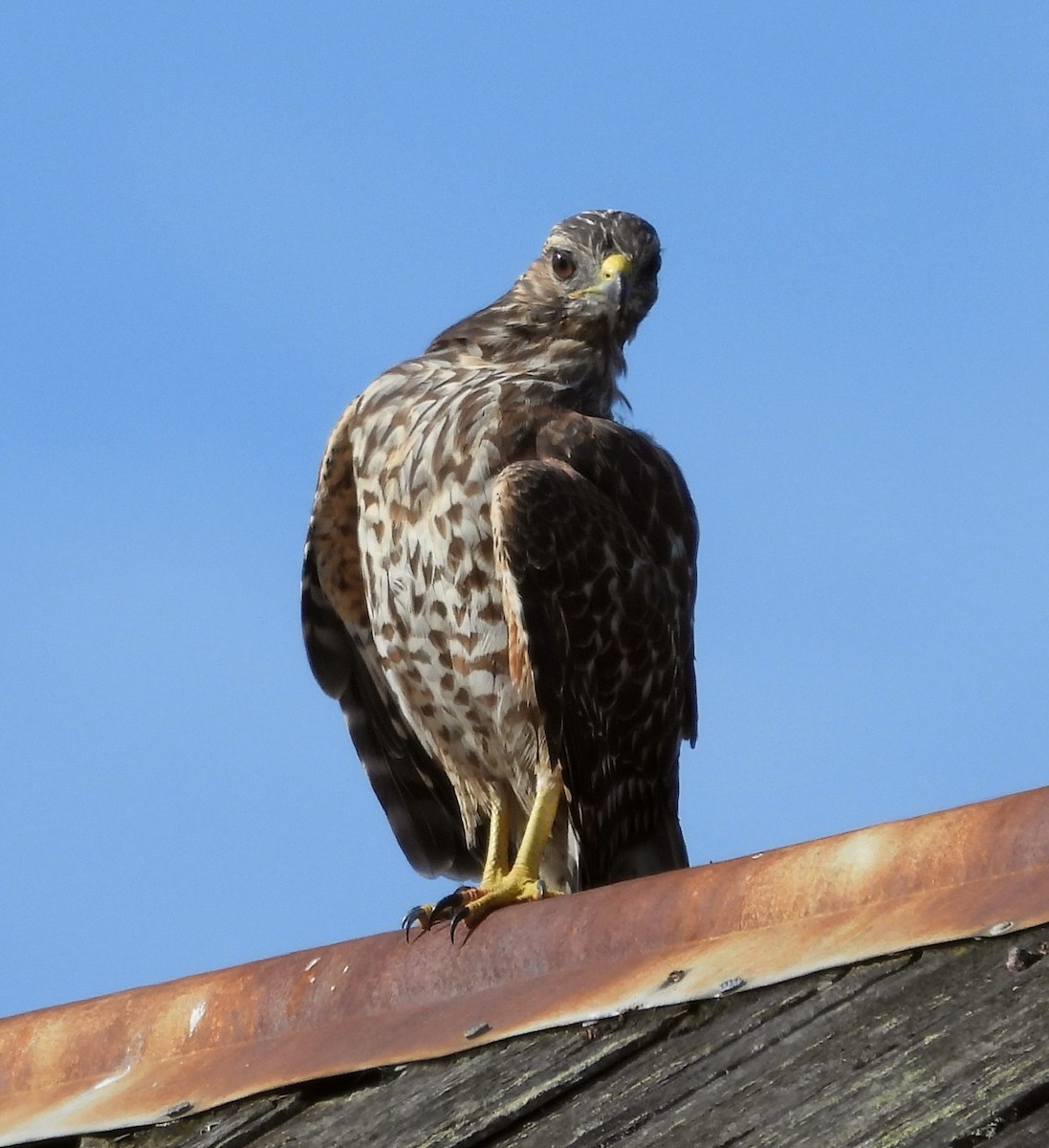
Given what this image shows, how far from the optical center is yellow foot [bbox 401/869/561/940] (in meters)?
3.99

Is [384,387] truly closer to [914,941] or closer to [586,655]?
[586,655]

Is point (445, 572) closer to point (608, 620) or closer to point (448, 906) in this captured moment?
point (608, 620)

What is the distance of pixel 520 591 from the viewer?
5.45m

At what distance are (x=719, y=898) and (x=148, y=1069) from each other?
1051mm

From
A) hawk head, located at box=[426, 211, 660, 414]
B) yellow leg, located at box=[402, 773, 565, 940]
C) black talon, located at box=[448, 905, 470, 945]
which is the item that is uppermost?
hawk head, located at box=[426, 211, 660, 414]

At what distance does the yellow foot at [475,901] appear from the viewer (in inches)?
157

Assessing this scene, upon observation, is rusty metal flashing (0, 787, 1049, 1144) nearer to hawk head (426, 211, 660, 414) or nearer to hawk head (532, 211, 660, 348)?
hawk head (426, 211, 660, 414)

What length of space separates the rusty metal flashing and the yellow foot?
0.59 feet

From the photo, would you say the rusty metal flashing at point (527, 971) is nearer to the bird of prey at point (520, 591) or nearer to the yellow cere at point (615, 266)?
the bird of prey at point (520, 591)

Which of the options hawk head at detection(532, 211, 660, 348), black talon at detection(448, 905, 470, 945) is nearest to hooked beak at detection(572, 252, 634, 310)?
hawk head at detection(532, 211, 660, 348)

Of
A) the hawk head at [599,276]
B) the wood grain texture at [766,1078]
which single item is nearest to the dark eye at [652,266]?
the hawk head at [599,276]

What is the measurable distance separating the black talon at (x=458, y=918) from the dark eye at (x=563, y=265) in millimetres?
2687

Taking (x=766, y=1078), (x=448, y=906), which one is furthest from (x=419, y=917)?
(x=766, y=1078)

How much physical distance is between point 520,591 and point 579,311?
48.4 inches
